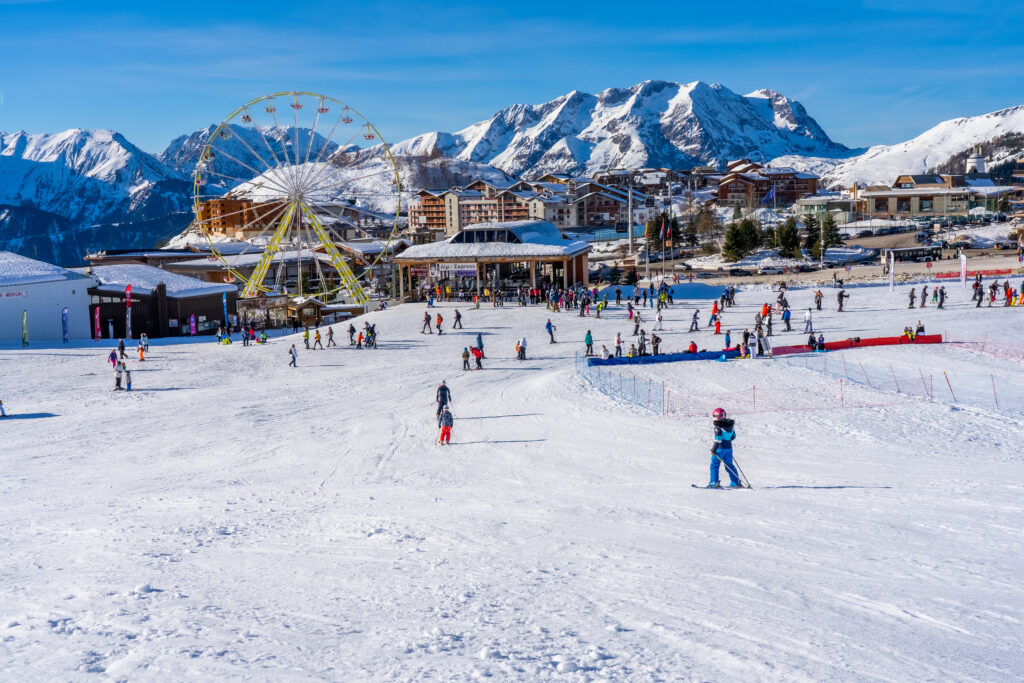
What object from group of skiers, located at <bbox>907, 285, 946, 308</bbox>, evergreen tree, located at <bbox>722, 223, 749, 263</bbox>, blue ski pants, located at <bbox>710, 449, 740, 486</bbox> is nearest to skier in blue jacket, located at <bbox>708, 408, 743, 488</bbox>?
blue ski pants, located at <bbox>710, 449, 740, 486</bbox>

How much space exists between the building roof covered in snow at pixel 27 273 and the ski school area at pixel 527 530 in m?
13.5

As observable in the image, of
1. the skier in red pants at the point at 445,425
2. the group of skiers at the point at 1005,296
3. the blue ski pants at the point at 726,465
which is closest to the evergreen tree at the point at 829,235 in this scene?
the group of skiers at the point at 1005,296

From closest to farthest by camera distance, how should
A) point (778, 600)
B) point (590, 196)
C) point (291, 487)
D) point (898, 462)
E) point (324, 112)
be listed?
point (778, 600) < point (291, 487) < point (898, 462) < point (324, 112) < point (590, 196)

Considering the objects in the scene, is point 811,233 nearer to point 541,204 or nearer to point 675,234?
point 675,234

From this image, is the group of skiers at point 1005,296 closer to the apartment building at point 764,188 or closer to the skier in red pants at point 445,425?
the skier in red pants at point 445,425

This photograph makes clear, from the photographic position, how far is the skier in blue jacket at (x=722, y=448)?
1145 cm

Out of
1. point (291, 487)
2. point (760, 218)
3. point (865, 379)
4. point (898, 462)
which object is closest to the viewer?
point (291, 487)

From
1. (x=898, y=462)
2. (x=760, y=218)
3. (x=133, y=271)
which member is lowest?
(x=898, y=462)

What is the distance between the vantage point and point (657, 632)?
6.39m

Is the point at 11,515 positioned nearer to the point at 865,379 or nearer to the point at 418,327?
the point at 865,379

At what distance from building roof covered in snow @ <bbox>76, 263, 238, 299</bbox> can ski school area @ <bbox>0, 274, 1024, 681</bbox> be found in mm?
15986

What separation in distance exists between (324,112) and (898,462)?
4001 cm

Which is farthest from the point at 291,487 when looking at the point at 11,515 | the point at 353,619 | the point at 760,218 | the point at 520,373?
the point at 760,218

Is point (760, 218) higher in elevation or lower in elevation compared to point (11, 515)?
higher
